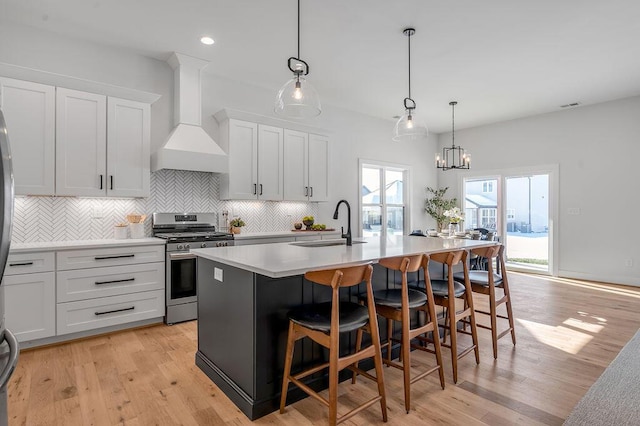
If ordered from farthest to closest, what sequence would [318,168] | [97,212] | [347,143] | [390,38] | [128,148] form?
[347,143] < [318,168] < [97,212] < [128,148] < [390,38]

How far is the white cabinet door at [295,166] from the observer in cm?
522

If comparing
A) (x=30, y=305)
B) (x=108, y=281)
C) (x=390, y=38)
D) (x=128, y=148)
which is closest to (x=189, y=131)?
(x=128, y=148)

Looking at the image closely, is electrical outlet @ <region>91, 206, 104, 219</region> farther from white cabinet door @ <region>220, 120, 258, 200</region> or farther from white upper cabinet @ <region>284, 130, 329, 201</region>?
white upper cabinet @ <region>284, 130, 329, 201</region>

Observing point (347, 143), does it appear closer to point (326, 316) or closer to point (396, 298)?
point (396, 298)

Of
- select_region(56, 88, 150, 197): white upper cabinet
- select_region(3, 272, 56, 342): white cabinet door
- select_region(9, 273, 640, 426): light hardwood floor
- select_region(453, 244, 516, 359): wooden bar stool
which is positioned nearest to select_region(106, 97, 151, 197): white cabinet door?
select_region(56, 88, 150, 197): white upper cabinet

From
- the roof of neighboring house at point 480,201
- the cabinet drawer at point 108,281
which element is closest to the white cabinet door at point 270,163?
the cabinet drawer at point 108,281

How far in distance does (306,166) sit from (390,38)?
223 cm

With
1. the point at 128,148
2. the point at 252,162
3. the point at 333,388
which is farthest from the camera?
the point at 252,162

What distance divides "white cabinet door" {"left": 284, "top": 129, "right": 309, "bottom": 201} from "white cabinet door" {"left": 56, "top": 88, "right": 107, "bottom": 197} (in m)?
2.31

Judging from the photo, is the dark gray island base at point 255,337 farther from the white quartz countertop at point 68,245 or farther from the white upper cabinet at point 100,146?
the white upper cabinet at point 100,146

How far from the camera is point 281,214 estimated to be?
5555 millimetres

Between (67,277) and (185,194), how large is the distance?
167cm

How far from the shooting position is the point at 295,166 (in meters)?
5.32

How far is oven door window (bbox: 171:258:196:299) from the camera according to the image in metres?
3.86
